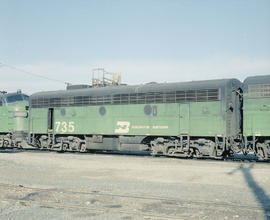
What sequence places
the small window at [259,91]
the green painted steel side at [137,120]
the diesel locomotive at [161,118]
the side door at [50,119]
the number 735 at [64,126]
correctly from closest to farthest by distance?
the small window at [259,91] → the diesel locomotive at [161,118] → the green painted steel side at [137,120] → the number 735 at [64,126] → the side door at [50,119]

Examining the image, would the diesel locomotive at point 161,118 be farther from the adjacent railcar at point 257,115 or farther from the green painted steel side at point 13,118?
the green painted steel side at point 13,118

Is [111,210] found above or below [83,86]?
below

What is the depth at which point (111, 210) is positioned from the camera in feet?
24.5

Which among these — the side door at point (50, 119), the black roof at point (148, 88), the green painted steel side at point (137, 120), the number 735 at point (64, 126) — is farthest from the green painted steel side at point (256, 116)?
the side door at point (50, 119)

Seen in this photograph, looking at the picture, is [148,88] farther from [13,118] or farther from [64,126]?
[13,118]

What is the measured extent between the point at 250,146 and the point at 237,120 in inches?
68.3

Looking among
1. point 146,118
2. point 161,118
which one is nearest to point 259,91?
point 161,118

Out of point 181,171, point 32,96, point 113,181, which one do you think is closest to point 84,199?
point 113,181

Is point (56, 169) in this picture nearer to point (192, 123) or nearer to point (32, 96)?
point (192, 123)

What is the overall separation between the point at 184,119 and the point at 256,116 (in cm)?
379

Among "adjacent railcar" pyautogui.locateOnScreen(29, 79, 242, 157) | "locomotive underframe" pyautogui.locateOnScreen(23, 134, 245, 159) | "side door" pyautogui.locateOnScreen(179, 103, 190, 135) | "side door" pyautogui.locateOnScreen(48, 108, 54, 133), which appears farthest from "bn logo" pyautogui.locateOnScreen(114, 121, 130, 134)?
"side door" pyautogui.locateOnScreen(48, 108, 54, 133)

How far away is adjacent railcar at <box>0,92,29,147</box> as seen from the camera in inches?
995

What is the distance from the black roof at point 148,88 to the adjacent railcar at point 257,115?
125 centimetres

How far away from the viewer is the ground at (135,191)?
7293 mm
